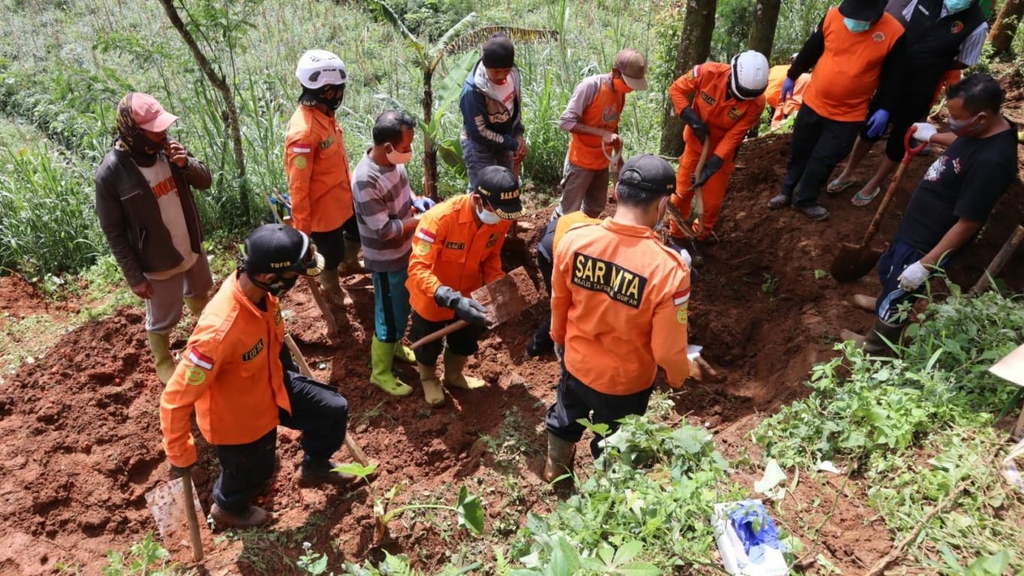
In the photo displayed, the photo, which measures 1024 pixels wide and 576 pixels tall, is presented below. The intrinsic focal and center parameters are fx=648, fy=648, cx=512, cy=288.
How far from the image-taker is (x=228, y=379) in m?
3.19

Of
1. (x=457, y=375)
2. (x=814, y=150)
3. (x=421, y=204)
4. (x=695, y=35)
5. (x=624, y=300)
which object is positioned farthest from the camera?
(x=695, y=35)

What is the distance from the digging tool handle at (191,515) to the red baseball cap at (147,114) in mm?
1972

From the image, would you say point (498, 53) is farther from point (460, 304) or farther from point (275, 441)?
point (275, 441)

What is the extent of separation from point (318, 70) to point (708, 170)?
9.67 feet

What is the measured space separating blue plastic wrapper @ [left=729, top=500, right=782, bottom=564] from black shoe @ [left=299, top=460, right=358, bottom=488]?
2493 millimetres

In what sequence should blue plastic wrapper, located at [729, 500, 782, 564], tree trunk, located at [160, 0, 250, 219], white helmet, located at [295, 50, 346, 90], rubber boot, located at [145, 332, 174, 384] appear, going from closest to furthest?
blue plastic wrapper, located at [729, 500, 782, 564] → white helmet, located at [295, 50, 346, 90] → rubber boot, located at [145, 332, 174, 384] → tree trunk, located at [160, 0, 250, 219]

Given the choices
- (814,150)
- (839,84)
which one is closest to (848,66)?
(839,84)

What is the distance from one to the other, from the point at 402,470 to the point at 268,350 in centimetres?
128

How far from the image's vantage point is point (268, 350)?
329 centimetres

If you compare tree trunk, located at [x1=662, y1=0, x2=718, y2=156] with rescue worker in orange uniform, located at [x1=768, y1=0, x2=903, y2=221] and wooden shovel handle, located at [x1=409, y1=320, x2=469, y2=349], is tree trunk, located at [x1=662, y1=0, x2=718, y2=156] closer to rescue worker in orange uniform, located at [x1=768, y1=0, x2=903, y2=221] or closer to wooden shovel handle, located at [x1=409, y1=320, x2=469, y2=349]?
rescue worker in orange uniform, located at [x1=768, y1=0, x2=903, y2=221]

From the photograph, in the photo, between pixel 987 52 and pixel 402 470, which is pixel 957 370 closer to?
pixel 402 470

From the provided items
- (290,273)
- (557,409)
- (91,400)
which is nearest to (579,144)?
(557,409)

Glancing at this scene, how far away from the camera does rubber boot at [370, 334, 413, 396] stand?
457 cm

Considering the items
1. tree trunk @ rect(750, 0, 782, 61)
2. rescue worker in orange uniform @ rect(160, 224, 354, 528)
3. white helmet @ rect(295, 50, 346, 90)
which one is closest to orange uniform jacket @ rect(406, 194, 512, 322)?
rescue worker in orange uniform @ rect(160, 224, 354, 528)
